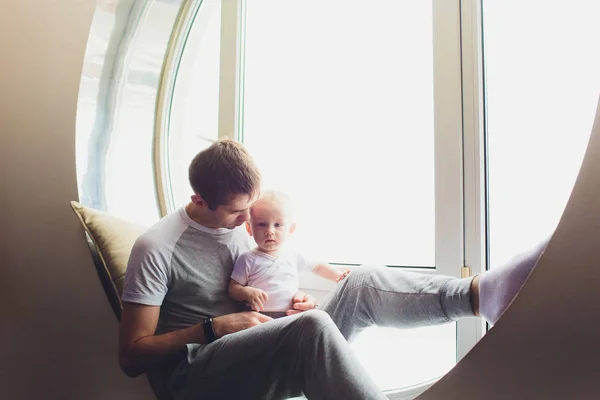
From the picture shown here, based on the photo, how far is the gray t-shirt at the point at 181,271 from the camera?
1.22 meters

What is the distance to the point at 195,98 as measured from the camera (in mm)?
2170

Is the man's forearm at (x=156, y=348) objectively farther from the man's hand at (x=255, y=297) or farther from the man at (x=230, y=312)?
the man's hand at (x=255, y=297)

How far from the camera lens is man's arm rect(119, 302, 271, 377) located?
3.84 feet

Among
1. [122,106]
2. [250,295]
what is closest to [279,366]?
[250,295]

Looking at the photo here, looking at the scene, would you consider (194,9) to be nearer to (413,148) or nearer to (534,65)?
(413,148)

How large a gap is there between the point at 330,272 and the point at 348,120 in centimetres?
63

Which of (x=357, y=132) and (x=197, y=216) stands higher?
(x=357, y=132)

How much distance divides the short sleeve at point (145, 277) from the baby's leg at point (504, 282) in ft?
2.49

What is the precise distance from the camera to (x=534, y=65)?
1421 millimetres

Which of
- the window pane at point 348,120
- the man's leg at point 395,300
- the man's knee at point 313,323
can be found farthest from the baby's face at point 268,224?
the window pane at point 348,120

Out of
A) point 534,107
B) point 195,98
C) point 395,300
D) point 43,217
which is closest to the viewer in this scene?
point 395,300

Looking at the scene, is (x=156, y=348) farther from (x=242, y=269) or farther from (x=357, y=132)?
(x=357, y=132)

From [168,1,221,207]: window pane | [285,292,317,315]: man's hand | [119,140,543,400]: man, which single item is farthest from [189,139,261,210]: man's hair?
[168,1,221,207]: window pane

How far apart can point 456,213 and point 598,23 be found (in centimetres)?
62
